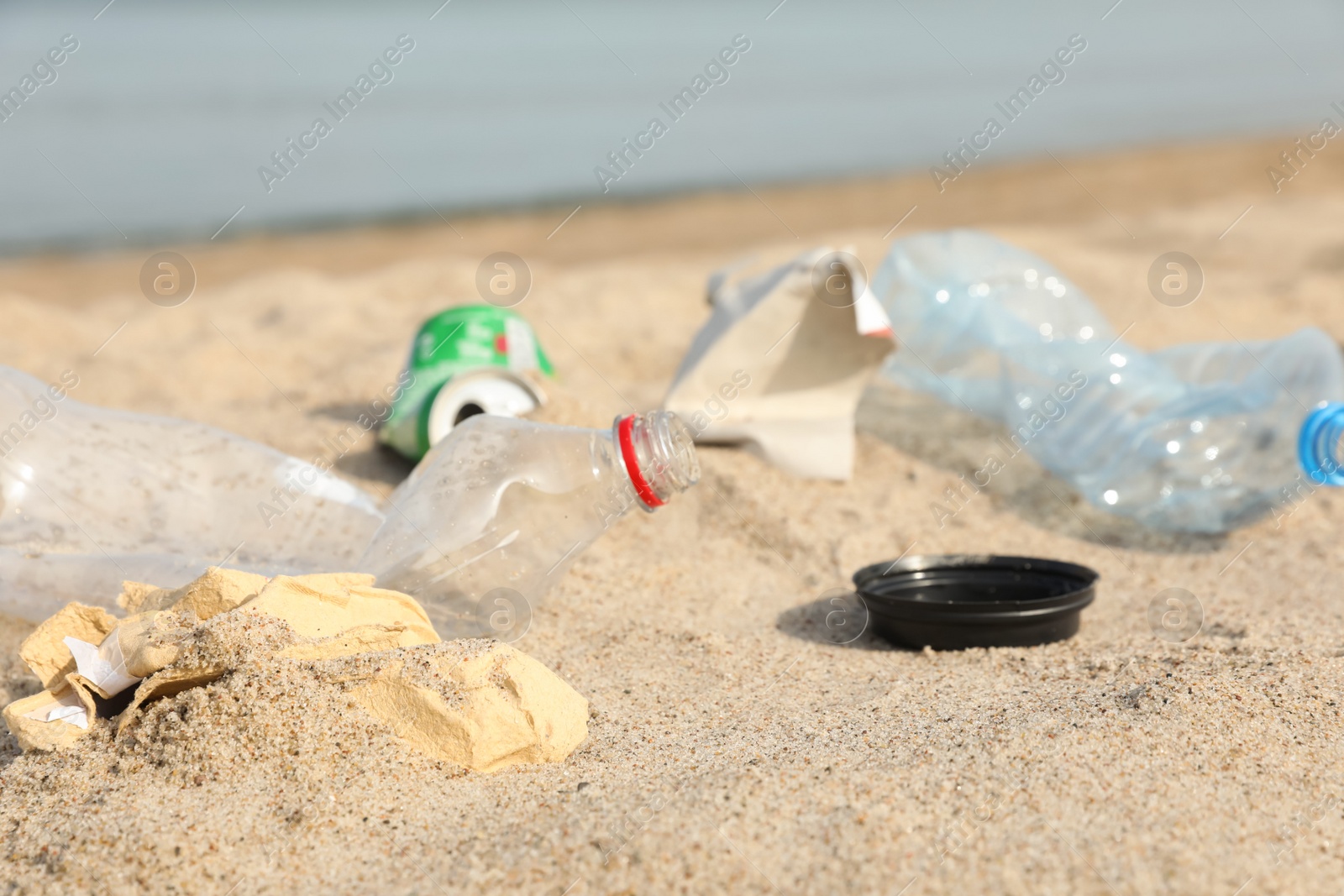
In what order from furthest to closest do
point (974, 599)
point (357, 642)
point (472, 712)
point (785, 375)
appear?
point (785, 375) < point (974, 599) < point (357, 642) < point (472, 712)

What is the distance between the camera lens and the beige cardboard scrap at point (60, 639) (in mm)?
2023

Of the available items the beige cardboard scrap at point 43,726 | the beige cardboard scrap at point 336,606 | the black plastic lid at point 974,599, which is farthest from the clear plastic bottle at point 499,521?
the beige cardboard scrap at point 43,726

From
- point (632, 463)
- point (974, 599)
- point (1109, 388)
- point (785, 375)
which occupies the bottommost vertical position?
point (974, 599)

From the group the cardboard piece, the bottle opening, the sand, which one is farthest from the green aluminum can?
the cardboard piece

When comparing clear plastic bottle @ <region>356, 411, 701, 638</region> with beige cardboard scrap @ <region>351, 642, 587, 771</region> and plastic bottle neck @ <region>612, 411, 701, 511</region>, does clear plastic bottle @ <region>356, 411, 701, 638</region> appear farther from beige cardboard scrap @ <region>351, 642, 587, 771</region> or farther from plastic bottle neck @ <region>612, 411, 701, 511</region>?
beige cardboard scrap @ <region>351, 642, 587, 771</region>

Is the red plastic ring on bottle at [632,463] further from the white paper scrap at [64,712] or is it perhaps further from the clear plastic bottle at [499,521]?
the white paper scrap at [64,712]

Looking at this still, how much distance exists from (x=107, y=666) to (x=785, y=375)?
2321 millimetres

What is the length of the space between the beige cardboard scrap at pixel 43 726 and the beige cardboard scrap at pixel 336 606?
34cm

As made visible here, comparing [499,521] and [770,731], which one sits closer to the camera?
[770,731]

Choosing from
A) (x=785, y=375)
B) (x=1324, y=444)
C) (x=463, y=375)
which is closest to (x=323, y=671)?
(x=463, y=375)

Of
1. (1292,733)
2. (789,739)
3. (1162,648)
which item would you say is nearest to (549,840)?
(789,739)

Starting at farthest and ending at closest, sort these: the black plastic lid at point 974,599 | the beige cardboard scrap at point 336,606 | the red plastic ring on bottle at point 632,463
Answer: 1. the black plastic lid at point 974,599
2. the red plastic ring on bottle at point 632,463
3. the beige cardboard scrap at point 336,606

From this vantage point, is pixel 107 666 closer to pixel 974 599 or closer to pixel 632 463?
pixel 632 463

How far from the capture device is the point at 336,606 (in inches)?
81.8
